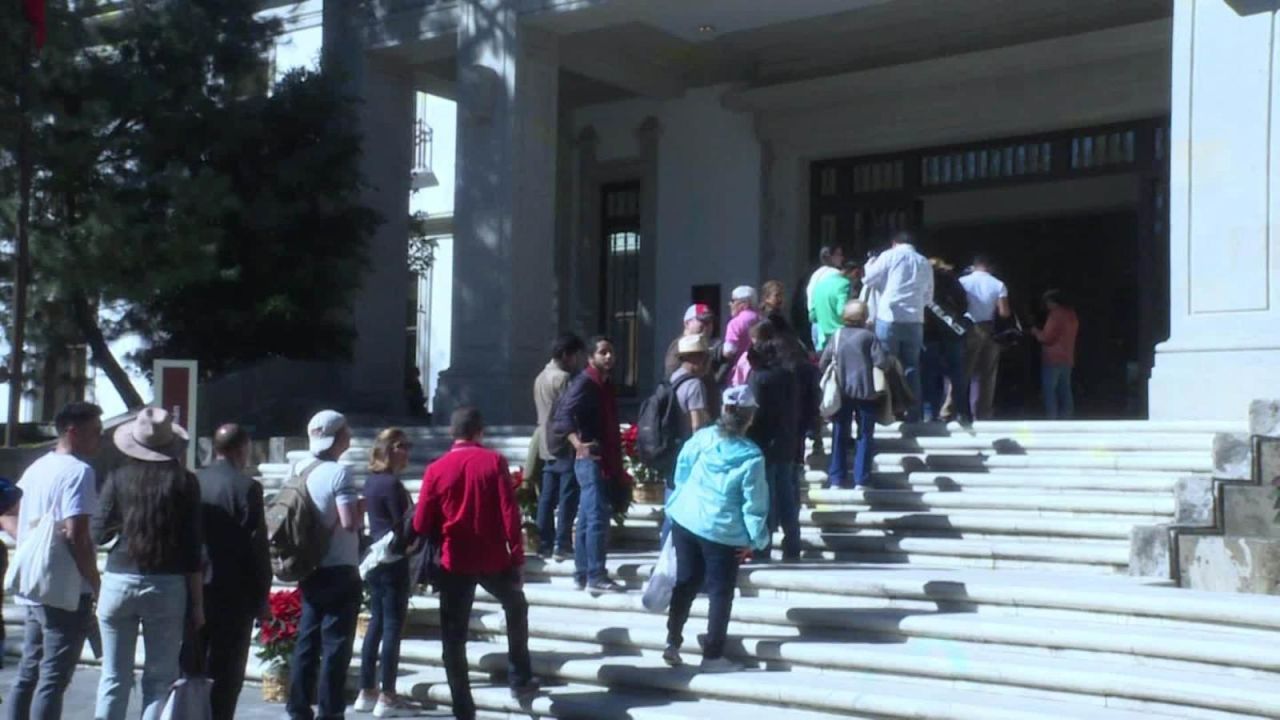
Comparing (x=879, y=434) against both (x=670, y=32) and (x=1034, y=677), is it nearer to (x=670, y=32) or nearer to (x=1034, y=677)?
(x=1034, y=677)

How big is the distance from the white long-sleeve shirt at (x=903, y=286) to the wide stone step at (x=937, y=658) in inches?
149

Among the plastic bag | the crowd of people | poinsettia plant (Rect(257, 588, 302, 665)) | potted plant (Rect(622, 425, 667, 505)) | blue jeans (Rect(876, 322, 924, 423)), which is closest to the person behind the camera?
the plastic bag

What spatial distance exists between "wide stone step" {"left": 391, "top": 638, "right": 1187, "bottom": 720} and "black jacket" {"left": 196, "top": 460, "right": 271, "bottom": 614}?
95.2 inches

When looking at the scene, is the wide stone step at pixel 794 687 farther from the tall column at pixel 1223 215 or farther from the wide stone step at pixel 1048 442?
the tall column at pixel 1223 215

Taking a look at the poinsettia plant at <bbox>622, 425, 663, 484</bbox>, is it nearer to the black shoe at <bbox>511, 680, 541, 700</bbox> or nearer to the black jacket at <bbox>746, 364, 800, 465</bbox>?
the black jacket at <bbox>746, 364, 800, 465</bbox>

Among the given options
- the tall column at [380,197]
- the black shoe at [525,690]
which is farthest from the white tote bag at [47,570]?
the tall column at [380,197]

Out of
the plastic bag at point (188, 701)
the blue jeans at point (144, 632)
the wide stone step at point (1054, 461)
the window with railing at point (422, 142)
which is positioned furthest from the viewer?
the window with railing at point (422, 142)

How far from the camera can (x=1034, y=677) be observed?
28.5 ft

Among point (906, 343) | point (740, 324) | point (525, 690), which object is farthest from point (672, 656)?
point (906, 343)

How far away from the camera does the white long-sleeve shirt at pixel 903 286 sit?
13398mm

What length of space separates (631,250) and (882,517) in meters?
10.6

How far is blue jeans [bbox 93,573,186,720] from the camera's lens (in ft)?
25.4

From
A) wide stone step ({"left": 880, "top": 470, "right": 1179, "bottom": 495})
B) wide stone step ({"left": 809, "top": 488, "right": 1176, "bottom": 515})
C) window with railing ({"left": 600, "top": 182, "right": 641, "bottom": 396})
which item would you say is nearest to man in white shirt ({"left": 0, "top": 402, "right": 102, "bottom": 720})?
wide stone step ({"left": 809, "top": 488, "right": 1176, "bottom": 515})

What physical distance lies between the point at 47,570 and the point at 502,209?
33.3 ft
